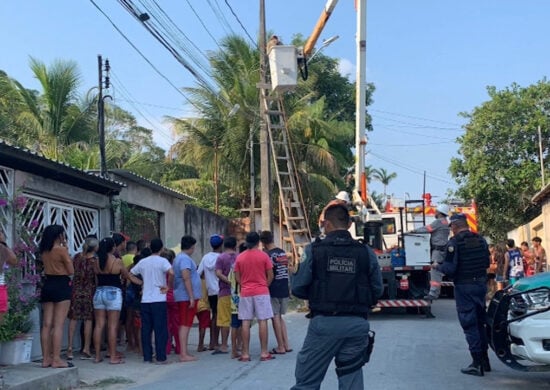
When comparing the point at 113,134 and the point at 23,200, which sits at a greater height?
the point at 113,134

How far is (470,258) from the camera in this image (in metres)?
7.37

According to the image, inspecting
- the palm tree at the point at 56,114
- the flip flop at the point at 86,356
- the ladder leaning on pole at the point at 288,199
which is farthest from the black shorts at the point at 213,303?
the palm tree at the point at 56,114

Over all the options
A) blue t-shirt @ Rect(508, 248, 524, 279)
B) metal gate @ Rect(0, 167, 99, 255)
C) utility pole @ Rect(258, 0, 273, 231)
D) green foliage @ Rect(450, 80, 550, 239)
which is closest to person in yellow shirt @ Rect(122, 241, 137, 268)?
metal gate @ Rect(0, 167, 99, 255)

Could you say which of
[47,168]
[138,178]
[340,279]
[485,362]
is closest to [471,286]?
[485,362]

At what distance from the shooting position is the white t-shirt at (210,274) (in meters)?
9.49

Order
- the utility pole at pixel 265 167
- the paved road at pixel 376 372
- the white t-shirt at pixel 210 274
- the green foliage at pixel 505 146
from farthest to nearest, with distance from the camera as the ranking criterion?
the green foliage at pixel 505 146, the utility pole at pixel 265 167, the white t-shirt at pixel 210 274, the paved road at pixel 376 372

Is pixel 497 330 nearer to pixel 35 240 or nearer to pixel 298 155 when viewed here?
pixel 35 240

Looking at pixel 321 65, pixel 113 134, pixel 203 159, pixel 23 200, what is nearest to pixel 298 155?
pixel 203 159

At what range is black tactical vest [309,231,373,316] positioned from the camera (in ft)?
14.8

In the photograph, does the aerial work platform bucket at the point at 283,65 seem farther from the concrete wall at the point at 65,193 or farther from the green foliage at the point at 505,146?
the green foliage at the point at 505,146

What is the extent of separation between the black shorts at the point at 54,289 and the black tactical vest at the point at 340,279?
4236 millimetres

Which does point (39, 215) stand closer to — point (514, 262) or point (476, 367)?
point (476, 367)

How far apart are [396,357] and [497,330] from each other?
2.41m

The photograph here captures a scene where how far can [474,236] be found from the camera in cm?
747
